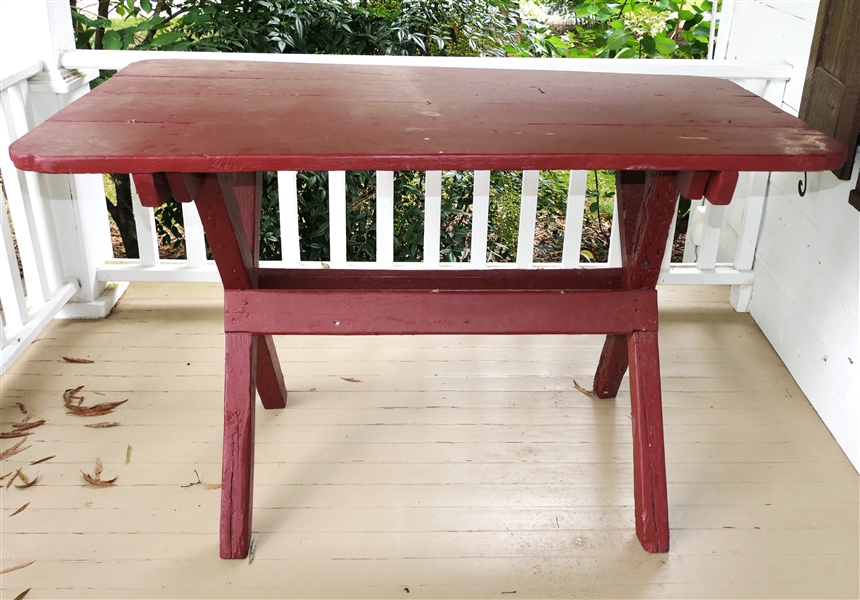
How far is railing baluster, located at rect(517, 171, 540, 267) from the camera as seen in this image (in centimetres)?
273

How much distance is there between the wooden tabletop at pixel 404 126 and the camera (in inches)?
54.4

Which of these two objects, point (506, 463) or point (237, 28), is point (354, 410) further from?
point (237, 28)

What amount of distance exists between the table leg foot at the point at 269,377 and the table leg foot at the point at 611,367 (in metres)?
0.97

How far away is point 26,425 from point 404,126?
1.51 m

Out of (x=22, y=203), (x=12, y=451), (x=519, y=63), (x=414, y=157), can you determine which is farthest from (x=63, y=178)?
(x=414, y=157)

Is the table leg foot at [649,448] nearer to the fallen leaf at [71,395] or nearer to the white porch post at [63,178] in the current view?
the fallen leaf at [71,395]

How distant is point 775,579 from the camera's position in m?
1.79

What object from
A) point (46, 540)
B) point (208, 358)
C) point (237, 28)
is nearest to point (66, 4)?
point (237, 28)

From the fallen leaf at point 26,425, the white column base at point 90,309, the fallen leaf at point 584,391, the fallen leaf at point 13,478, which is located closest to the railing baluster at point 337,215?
the white column base at point 90,309

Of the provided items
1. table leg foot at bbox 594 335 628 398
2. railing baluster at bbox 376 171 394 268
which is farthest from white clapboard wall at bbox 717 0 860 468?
railing baluster at bbox 376 171 394 268

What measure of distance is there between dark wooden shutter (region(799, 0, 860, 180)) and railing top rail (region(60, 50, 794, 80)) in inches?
11.5

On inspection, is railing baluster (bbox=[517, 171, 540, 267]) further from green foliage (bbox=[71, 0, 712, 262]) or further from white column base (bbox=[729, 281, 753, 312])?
white column base (bbox=[729, 281, 753, 312])

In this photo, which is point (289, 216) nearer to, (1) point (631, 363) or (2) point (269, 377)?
(2) point (269, 377)

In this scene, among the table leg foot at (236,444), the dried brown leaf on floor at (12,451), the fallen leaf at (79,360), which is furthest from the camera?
the fallen leaf at (79,360)
